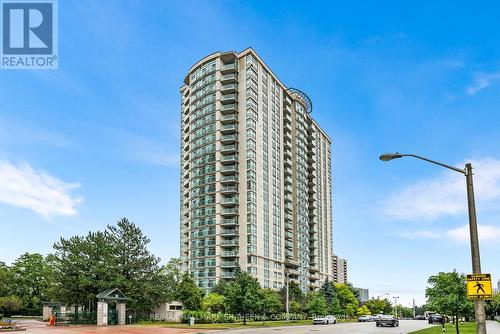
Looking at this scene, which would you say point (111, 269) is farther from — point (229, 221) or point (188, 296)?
point (229, 221)

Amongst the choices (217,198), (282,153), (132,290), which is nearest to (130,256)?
(132,290)

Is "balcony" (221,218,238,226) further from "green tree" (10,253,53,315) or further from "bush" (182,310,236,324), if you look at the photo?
"bush" (182,310,236,324)

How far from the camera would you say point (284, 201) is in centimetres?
14800

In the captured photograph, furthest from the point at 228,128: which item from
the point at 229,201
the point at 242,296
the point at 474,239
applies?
the point at 474,239

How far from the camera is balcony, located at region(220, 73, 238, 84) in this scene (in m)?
134

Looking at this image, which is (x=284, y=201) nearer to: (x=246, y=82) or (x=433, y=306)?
(x=246, y=82)

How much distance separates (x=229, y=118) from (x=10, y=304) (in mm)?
65991

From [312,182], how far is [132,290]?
11298 centimetres

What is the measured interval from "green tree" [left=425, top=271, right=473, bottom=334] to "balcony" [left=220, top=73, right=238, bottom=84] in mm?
104794

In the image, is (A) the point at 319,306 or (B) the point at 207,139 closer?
(A) the point at 319,306

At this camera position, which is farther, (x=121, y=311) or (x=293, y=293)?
(x=293, y=293)

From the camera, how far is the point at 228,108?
438ft

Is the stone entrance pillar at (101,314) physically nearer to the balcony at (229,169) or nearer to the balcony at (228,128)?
the balcony at (229,169)

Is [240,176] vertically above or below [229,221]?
above
